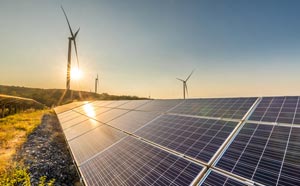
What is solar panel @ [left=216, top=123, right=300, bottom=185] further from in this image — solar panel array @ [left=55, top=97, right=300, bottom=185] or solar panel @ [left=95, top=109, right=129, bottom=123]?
solar panel @ [left=95, top=109, right=129, bottom=123]

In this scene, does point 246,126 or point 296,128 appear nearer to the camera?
point 296,128

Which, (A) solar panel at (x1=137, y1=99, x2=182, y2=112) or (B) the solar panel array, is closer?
(B) the solar panel array

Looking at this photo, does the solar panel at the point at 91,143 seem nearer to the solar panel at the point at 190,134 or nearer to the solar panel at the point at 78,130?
the solar panel at the point at 78,130

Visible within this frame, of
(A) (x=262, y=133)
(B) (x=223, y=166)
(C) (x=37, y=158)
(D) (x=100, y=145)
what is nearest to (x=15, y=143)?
(C) (x=37, y=158)

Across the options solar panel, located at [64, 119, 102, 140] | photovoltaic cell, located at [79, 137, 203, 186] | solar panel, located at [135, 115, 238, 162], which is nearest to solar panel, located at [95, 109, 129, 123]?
solar panel, located at [64, 119, 102, 140]

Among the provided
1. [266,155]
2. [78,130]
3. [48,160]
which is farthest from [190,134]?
[48,160]

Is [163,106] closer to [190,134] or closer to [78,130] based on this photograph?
[190,134]

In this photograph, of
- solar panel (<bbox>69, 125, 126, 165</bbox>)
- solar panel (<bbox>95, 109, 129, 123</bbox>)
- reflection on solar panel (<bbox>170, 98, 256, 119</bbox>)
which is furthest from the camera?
solar panel (<bbox>95, 109, 129, 123</bbox>)

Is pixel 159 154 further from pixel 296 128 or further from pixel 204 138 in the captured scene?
pixel 296 128

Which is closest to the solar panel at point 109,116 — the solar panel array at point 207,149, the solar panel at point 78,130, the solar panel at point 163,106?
the solar panel at point 78,130
